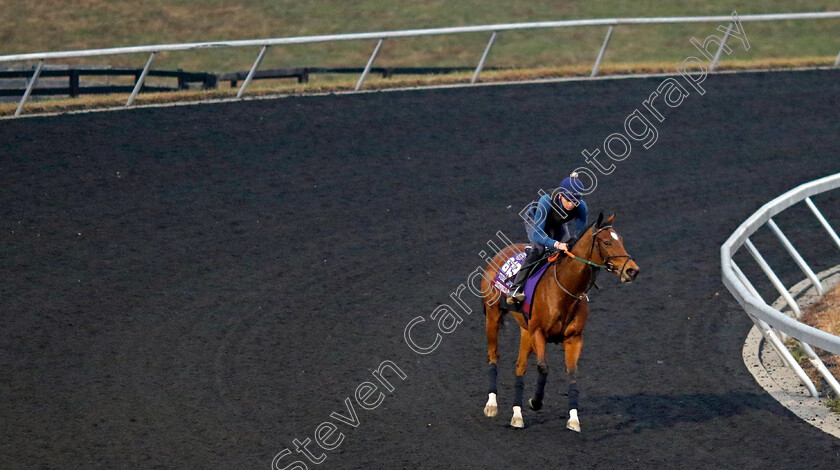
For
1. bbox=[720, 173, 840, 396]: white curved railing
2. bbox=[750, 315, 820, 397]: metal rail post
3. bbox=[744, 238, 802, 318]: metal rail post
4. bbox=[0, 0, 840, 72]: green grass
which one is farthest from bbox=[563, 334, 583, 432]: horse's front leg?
bbox=[0, 0, 840, 72]: green grass

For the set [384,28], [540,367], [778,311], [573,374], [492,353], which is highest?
[384,28]

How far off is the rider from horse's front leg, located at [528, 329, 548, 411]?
1.35 ft

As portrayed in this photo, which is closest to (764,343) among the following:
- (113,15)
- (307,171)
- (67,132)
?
(307,171)

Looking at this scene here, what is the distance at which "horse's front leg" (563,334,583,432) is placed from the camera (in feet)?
30.7

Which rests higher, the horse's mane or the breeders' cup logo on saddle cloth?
the breeders' cup logo on saddle cloth

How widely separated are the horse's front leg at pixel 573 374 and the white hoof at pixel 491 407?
0.73 m

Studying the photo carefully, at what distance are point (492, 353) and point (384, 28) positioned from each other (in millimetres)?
26482

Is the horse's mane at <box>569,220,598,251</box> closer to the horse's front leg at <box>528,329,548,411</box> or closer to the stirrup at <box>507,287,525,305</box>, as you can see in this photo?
the stirrup at <box>507,287,525,305</box>

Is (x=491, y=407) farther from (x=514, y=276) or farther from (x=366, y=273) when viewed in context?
(x=366, y=273)

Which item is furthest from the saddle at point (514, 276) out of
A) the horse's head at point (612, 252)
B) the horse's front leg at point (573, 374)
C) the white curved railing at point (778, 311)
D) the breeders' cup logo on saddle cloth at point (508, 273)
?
the white curved railing at point (778, 311)

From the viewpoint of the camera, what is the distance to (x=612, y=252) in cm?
892

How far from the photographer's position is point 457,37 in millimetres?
37219

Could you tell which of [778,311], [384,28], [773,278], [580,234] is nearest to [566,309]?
[580,234]

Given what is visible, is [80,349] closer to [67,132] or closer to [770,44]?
[67,132]
